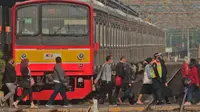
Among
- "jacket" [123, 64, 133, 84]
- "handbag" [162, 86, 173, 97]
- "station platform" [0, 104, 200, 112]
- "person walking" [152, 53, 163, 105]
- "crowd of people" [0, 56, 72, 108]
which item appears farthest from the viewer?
"handbag" [162, 86, 173, 97]

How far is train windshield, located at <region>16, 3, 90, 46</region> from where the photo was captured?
1958cm

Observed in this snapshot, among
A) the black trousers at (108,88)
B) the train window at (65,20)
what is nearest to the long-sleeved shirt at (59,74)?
the black trousers at (108,88)

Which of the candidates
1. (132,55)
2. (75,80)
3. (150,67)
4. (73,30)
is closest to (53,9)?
(73,30)

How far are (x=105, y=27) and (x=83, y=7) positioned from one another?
10.6 ft

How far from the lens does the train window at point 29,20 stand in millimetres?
19625

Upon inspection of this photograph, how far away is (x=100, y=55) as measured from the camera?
21.3 metres

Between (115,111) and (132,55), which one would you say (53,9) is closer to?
(115,111)

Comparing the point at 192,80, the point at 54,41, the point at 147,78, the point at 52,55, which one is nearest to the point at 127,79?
the point at 147,78

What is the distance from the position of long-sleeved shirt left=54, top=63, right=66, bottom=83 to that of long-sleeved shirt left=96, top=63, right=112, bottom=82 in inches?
45.3

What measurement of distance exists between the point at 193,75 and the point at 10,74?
17.7 ft

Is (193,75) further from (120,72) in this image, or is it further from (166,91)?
(120,72)

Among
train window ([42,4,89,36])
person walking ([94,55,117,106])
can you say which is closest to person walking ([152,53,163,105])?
person walking ([94,55,117,106])

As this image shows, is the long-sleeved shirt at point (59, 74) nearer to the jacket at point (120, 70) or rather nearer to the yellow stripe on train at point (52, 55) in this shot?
the yellow stripe on train at point (52, 55)

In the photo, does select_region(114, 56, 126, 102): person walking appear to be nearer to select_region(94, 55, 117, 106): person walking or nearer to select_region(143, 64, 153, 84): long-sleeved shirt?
select_region(94, 55, 117, 106): person walking
